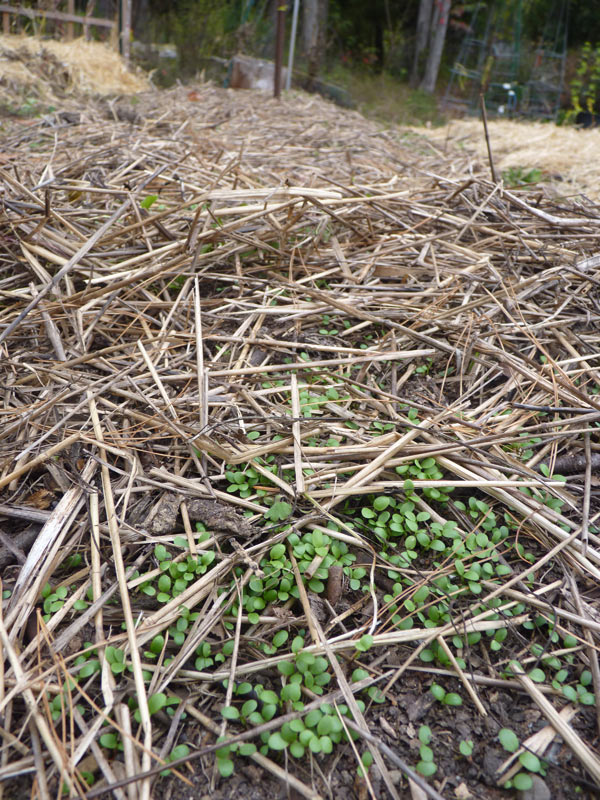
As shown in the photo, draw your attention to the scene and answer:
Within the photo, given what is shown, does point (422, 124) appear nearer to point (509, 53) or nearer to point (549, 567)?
point (509, 53)

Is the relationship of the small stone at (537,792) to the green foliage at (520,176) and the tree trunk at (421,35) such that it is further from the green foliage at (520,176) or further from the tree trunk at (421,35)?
the tree trunk at (421,35)

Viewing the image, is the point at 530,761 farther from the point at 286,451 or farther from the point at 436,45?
the point at 436,45

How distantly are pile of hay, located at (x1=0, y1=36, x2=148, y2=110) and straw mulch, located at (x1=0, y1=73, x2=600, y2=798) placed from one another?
417 centimetres

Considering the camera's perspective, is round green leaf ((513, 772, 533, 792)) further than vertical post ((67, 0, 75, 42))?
No

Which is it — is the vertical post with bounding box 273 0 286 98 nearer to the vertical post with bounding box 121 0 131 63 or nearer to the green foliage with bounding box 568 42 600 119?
the vertical post with bounding box 121 0 131 63

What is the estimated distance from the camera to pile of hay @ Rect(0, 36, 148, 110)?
5.91 metres

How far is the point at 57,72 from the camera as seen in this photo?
269 inches

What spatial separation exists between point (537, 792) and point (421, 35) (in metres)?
16.8

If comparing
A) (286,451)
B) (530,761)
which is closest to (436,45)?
(286,451)

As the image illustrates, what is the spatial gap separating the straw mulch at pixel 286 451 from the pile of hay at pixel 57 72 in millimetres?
4173

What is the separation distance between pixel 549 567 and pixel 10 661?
135cm

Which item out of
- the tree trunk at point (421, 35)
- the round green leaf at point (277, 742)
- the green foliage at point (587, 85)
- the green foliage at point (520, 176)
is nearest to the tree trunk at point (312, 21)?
the tree trunk at point (421, 35)

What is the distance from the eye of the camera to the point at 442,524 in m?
1.51

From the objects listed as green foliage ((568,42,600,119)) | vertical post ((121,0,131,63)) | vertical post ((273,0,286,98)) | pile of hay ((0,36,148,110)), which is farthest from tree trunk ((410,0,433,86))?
pile of hay ((0,36,148,110))
